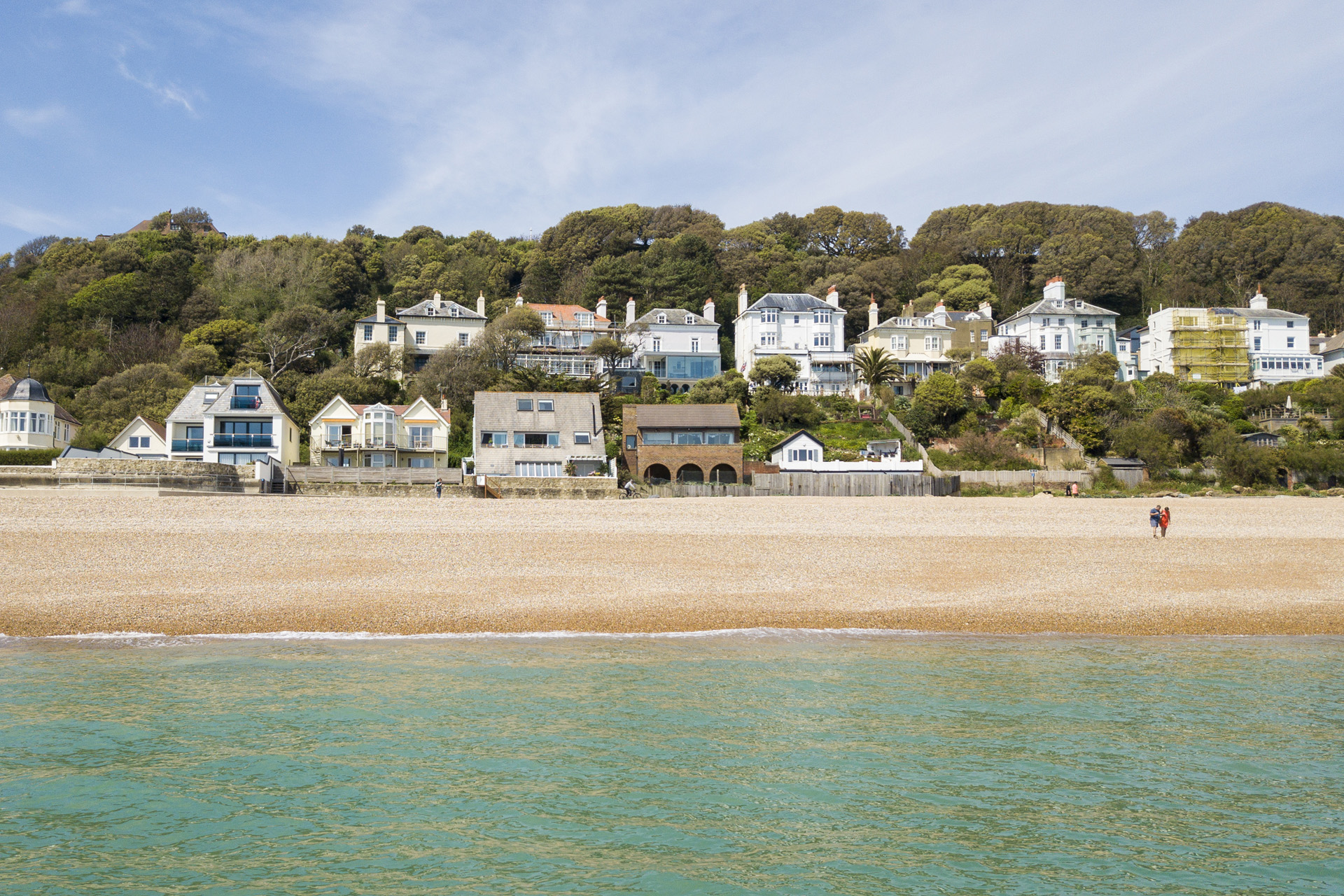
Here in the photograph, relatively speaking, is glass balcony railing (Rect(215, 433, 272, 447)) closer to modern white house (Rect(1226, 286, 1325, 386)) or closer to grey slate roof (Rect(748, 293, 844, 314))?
grey slate roof (Rect(748, 293, 844, 314))

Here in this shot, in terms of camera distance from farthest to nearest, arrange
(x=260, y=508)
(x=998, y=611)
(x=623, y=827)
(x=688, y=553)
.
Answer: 1. (x=260, y=508)
2. (x=688, y=553)
3. (x=998, y=611)
4. (x=623, y=827)

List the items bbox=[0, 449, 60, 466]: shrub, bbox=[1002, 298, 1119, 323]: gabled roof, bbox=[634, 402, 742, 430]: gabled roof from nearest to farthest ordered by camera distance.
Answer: bbox=[0, 449, 60, 466]: shrub
bbox=[634, 402, 742, 430]: gabled roof
bbox=[1002, 298, 1119, 323]: gabled roof

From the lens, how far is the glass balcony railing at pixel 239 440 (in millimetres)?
42844

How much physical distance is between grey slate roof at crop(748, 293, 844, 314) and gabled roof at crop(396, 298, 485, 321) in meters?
20.6

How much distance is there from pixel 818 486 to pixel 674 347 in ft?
88.3

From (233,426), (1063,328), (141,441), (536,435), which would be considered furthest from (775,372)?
(141,441)

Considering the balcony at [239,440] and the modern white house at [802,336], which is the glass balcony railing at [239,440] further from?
the modern white house at [802,336]

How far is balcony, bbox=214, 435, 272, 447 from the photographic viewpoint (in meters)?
42.8

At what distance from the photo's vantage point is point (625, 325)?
206ft

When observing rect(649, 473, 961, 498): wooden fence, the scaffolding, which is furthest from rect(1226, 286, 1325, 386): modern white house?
rect(649, 473, 961, 498): wooden fence

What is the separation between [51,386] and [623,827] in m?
56.3

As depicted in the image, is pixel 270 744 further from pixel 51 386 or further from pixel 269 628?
pixel 51 386

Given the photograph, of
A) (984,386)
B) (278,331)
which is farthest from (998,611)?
(278,331)

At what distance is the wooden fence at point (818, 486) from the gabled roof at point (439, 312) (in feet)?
104
